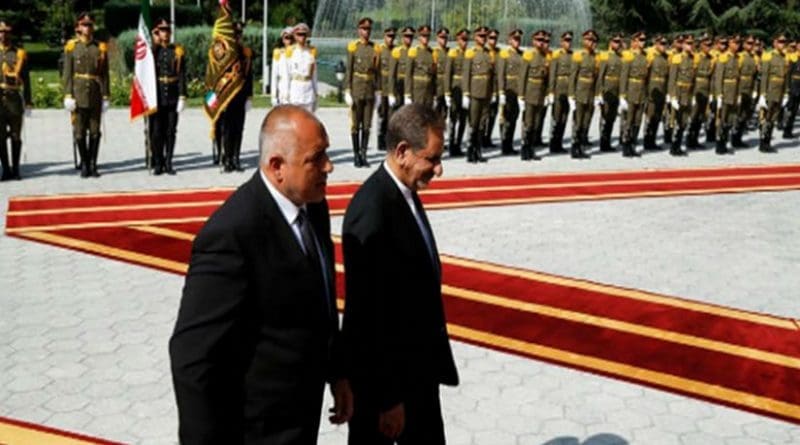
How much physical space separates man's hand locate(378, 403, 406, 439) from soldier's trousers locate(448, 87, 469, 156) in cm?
1016

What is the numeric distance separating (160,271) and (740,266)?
17.6 ft

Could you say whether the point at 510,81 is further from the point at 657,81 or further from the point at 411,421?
the point at 411,421

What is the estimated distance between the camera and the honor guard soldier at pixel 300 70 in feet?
36.8

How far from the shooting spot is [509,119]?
1309 cm

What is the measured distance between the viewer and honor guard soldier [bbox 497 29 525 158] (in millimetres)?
12555

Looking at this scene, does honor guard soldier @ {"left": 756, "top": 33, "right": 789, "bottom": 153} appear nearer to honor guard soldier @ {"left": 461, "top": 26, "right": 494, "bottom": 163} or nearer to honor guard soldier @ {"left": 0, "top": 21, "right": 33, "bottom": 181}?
honor guard soldier @ {"left": 461, "top": 26, "right": 494, "bottom": 163}

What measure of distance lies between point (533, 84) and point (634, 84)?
1819mm

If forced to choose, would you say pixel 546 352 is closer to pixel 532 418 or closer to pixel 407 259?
pixel 532 418

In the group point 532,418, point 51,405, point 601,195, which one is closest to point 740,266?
point 601,195

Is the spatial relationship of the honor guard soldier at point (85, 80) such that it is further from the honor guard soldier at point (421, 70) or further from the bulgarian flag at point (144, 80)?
the honor guard soldier at point (421, 70)

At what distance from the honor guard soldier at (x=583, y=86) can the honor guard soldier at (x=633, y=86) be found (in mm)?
501

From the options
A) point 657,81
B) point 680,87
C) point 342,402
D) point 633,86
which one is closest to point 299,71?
point 633,86

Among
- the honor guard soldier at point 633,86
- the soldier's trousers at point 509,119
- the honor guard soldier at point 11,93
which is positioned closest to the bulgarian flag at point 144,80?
the honor guard soldier at point 11,93

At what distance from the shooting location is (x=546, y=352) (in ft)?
18.4
